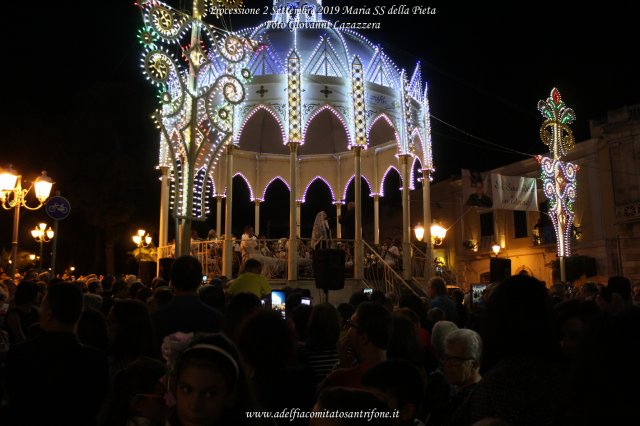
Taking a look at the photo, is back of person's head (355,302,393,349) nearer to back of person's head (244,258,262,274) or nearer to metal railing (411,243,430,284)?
back of person's head (244,258,262,274)

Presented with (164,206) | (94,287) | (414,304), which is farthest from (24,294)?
(164,206)

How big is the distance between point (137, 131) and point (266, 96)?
18.3 m

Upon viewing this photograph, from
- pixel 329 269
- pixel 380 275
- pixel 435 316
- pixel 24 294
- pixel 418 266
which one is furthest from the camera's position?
pixel 418 266

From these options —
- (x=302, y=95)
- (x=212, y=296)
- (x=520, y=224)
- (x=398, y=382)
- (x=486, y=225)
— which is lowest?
(x=398, y=382)

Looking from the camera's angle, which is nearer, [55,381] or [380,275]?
[55,381]

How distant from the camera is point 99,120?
101 ft

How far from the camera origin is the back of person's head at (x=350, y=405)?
1913 mm

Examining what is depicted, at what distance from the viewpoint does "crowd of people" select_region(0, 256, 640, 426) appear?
153cm

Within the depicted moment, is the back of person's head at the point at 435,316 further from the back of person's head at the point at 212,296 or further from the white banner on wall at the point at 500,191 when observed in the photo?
the white banner on wall at the point at 500,191

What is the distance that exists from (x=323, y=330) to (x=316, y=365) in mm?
328

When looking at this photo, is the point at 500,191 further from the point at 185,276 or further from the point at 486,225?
the point at 185,276

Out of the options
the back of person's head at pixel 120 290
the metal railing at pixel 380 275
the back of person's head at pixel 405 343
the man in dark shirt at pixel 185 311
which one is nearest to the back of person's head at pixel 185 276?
the man in dark shirt at pixel 185 311

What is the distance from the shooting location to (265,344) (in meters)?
3.23

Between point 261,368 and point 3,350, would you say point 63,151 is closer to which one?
point 3,350
